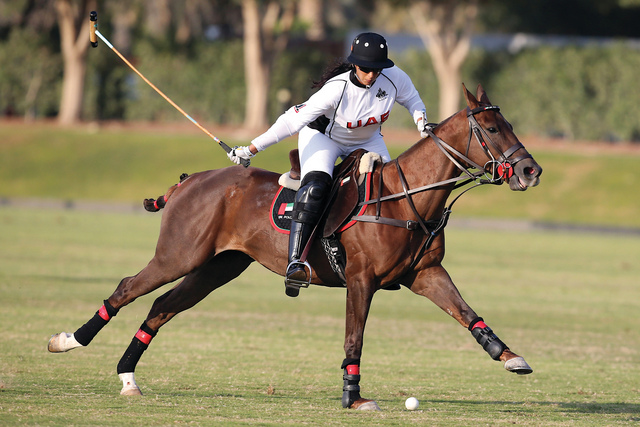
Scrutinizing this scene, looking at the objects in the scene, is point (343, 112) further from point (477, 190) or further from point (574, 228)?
point (477, 190)

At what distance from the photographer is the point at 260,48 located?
41.2 meters

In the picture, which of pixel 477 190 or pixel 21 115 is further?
pixel 21 115

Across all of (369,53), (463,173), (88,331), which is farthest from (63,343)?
(463,173)

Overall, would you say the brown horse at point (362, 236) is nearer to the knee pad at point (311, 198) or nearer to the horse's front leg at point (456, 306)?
the horse's front leg at point (456, 306)

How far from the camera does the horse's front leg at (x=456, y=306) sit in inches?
279

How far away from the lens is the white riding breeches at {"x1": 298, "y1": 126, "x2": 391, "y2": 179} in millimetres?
7805

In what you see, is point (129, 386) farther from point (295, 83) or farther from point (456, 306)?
point (295, 83)

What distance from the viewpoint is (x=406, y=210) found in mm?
7531

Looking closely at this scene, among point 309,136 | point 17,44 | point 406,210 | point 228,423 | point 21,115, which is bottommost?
point 228,423

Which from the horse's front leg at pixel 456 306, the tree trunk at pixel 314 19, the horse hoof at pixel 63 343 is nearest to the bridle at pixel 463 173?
the horse's front leg at pixel 456 306

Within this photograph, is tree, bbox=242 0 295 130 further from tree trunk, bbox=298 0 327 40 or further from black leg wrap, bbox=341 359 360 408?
black leg wrap, bbox=341 359 360 408

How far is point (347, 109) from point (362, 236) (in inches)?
39.4

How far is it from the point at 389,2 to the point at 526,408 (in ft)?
116

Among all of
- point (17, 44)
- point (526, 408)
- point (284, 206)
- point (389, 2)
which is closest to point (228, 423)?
point (284, 206)
